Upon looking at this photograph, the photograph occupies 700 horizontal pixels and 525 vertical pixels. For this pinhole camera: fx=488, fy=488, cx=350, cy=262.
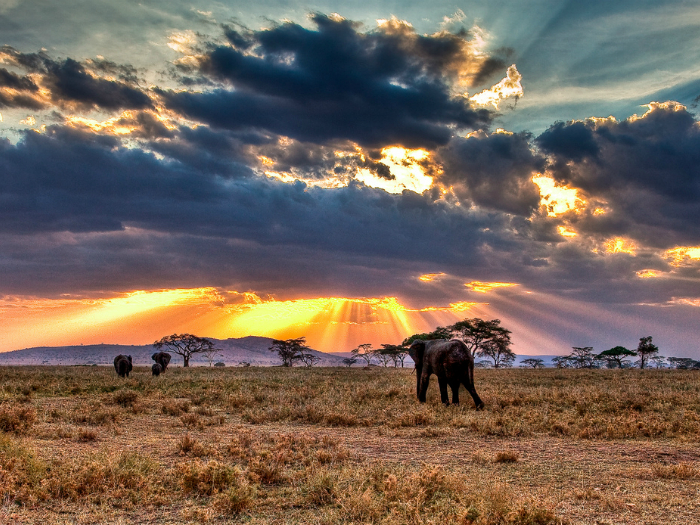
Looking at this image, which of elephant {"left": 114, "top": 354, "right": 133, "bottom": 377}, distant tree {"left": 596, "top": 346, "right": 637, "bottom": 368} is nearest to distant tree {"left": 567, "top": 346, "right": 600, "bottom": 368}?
distant tree {"left": 596, "top": 346, "right": 637, "bottom": 368}

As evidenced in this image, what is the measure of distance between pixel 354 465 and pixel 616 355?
118 metres

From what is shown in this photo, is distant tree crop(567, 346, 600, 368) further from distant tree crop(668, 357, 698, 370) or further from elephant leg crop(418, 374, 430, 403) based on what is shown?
elephant leg crop(418, 374, 430, 403)

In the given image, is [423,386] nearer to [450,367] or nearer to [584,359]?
[450,367]

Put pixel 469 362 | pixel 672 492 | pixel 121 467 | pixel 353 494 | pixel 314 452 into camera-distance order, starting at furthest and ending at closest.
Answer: pixel 469 362
pixel 314 452
pixel 121 467
pixel 672 492
pixel 353 494

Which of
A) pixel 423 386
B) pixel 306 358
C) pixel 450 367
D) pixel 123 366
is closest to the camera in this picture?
pixel 450 367

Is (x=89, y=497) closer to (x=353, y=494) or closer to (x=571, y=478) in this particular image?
(x=353, y=494)

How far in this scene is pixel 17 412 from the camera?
48.7ft

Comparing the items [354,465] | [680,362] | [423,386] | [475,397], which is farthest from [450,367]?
[680,362]

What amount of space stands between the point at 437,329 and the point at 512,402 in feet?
222

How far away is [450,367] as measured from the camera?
1903 centimetres

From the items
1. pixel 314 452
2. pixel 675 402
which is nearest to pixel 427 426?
pixel 314 452

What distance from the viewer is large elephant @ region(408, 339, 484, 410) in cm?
1870

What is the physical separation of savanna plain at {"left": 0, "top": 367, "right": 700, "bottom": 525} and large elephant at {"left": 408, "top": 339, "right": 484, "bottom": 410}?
3.21ft

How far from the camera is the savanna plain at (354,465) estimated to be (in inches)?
291
